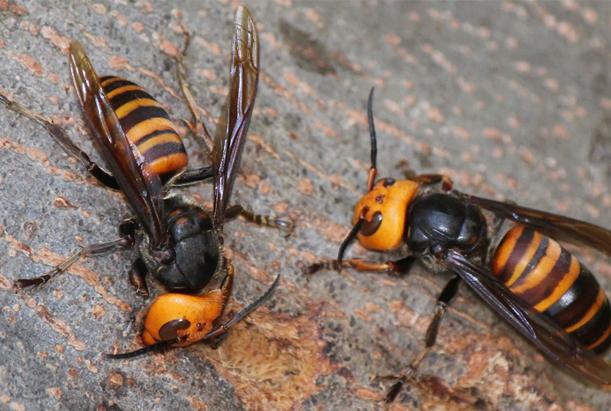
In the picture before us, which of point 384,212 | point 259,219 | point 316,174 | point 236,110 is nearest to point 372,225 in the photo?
point 384,212

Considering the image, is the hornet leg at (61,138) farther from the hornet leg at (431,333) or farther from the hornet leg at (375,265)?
the hornet leg at (431,333)

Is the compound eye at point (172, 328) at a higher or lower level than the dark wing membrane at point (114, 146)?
lower

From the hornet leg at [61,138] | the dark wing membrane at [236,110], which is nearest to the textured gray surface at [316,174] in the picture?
the hornet leg at [61,138]

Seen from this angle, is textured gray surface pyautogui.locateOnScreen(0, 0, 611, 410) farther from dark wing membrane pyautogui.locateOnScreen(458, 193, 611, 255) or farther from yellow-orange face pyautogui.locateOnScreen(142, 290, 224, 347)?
dark wing membrane pyautogui.locateOnScreen(458, 193, 611, 255)

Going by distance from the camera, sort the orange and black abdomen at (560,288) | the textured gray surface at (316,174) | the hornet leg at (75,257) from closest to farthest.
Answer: the hornet leg at (75,257), the textured gray surface at (316,174), the orange and black abdomen at (560,288)

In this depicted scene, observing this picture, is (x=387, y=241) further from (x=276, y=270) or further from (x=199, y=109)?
(x=199, y=109)

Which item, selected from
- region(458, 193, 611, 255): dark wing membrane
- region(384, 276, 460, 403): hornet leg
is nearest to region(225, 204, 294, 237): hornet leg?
region(384, 276, 460, 403): hornet leg

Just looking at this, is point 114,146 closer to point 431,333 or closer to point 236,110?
point 236,110

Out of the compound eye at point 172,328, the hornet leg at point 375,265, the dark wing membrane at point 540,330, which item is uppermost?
the compound eye at point 172,328

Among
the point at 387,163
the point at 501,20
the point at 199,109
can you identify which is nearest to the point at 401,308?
the point at 387,163
